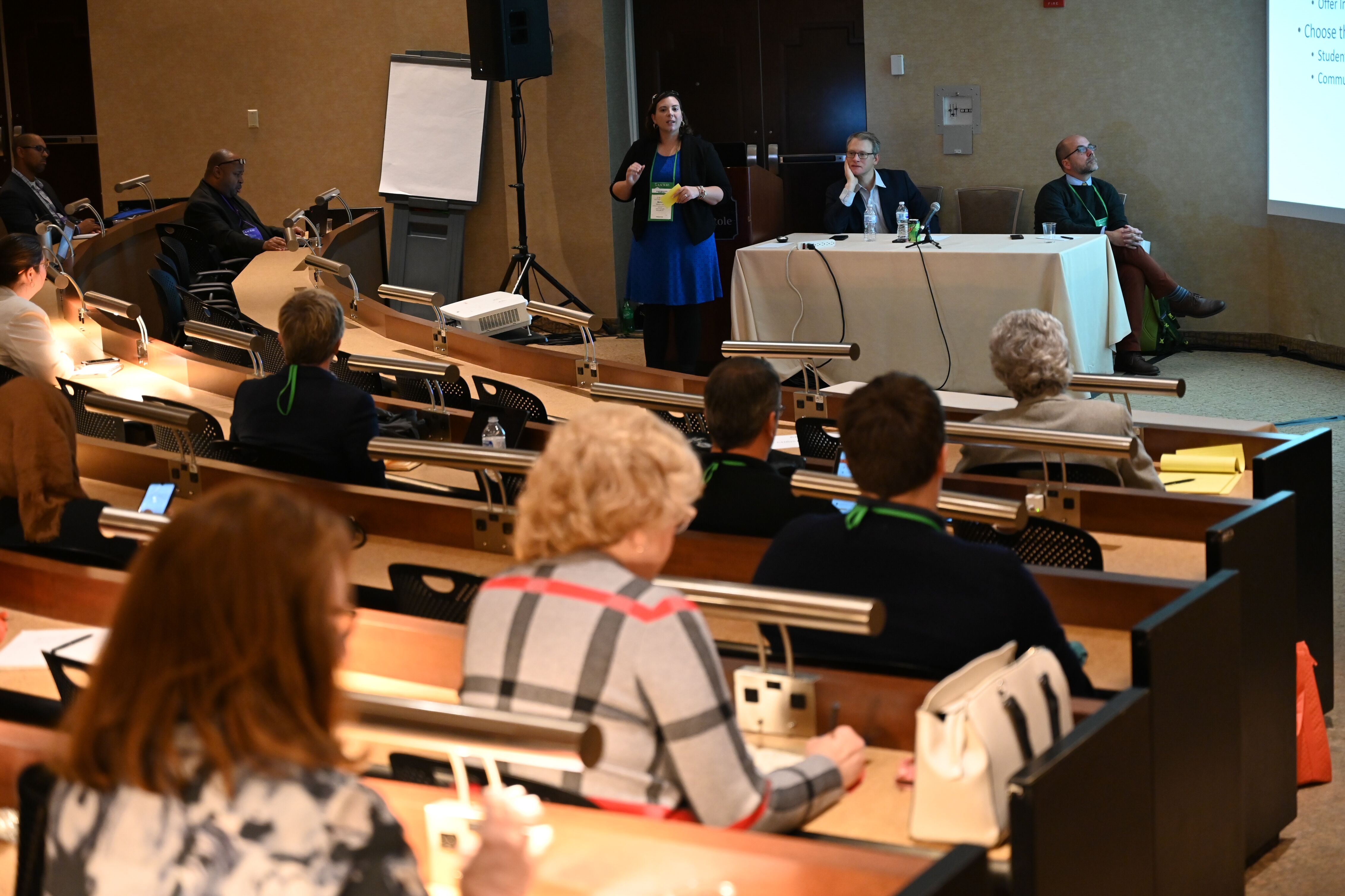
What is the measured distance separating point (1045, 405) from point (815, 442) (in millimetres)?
724

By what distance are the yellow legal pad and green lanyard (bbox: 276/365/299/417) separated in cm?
226

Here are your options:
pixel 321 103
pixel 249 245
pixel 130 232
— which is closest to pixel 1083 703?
pixel 249 245

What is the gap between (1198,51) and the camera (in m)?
8.21

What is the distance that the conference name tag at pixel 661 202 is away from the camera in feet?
22.9

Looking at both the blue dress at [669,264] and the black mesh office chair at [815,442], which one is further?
the blue dress at [669,264]

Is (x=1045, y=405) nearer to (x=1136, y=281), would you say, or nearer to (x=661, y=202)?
(x=661, y=202)

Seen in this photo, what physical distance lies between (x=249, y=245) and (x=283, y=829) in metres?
7.37

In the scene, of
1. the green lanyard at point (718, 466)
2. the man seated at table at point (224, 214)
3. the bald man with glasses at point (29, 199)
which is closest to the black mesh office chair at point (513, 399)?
the green lanyard at point (718, 466)

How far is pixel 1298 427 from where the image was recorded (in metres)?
6.38

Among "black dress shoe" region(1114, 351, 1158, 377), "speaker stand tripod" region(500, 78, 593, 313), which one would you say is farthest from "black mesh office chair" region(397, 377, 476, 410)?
"black dress shoe" region(1114, 351, 1158, 377)

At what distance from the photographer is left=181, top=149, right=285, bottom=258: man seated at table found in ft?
26.3

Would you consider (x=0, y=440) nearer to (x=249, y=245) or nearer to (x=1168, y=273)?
(x=249, y=245)

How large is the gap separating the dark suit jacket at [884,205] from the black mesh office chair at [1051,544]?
5.18m

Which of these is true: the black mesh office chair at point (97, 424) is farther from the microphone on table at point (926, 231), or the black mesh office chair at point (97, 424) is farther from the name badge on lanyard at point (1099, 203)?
the name badge on lanyard at point (1099, 203)
